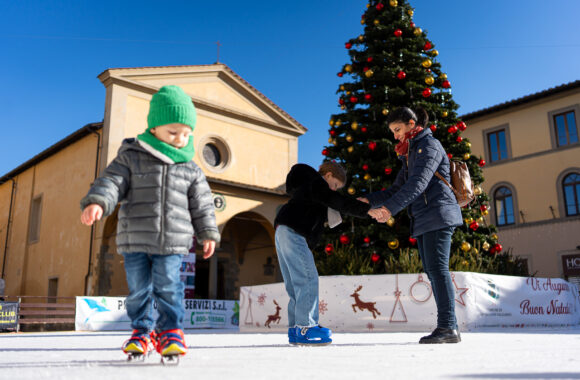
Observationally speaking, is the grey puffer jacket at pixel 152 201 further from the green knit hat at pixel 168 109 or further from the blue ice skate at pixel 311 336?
the blue ice skate at pixel 311 336

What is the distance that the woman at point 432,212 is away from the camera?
3.58 m

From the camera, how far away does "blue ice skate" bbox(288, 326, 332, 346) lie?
3447 millimetres

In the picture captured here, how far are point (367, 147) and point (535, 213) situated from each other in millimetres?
16449

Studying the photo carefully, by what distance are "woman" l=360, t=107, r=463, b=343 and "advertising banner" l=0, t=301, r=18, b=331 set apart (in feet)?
37.6

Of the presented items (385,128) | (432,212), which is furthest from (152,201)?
(385,128)

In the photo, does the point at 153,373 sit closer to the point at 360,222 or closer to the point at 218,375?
the point at 218,375

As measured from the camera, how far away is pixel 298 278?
362 cm

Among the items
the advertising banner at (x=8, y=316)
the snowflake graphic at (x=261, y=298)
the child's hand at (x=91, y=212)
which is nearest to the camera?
the child's hand at (x=91, y=212)

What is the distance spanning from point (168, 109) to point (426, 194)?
6.90 ft

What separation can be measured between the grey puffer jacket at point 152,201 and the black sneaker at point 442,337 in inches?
70.3

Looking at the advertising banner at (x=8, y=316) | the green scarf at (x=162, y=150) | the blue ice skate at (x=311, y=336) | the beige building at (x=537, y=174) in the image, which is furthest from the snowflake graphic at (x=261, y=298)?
the beige building at (x=537, y=174)

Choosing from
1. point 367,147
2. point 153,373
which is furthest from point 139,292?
point 367,147

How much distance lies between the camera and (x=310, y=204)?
377 cm

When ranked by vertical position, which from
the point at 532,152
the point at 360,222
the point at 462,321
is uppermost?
the point at 532,152
